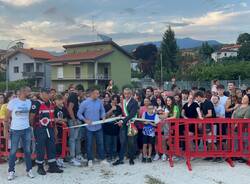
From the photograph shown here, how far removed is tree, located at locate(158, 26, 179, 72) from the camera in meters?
79.4

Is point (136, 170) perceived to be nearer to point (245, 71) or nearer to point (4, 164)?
point (4, 164)

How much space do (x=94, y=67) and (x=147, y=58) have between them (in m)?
33.8

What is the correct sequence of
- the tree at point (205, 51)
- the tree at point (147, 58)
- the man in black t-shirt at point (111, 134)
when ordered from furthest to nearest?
the tree at point (147, 58) < the tree at point (205, 51) < the man in black t-shirt at point (111, 134)

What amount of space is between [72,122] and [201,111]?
3.19 m

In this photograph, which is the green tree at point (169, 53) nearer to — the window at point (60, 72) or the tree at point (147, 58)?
the tree at point (147, 58)

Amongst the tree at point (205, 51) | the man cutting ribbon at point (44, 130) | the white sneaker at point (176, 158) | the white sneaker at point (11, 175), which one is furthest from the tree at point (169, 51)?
the white sneaker at point (11, 175)

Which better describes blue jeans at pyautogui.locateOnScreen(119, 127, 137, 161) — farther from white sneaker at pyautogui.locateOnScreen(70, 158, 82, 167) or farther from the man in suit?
white sneaker at pyautogui.locateOnScreen(70, 158, 82, 167)

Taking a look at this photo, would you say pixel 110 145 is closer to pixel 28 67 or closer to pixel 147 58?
pixel 28 67

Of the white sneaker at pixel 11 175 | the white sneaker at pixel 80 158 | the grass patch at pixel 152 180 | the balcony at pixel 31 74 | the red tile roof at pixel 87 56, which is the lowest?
the grass patch at pixel 152 180

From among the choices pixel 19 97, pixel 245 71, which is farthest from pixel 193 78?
pixel 19 97

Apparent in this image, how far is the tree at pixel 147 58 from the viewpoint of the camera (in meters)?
84.6

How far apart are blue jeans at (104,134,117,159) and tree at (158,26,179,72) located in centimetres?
6840

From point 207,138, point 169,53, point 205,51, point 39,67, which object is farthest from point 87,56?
point 207,138

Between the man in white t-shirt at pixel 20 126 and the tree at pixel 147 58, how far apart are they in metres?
74.4
